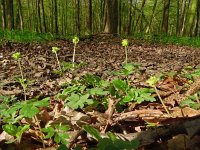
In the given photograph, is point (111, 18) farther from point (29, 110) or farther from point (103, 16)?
point (29, 110)

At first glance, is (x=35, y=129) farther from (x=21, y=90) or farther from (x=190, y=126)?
(x=21, y=90)

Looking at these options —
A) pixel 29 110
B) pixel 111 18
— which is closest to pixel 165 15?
pixel 111 18

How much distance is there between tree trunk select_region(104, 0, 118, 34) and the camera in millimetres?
12977

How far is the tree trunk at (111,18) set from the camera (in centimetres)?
1298

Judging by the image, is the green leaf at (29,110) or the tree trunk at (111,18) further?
the tree trunk at (111,18)

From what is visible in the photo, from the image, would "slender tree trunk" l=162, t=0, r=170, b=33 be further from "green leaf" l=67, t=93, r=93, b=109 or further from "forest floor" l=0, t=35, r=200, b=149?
"green leaf" l=67, t=93, r=93, b=109

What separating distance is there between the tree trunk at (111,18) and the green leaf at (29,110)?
1113cm

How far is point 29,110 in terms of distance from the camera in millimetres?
1758

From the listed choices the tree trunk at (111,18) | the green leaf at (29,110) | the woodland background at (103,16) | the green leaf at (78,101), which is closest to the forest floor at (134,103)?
the green leaf at (78,101)

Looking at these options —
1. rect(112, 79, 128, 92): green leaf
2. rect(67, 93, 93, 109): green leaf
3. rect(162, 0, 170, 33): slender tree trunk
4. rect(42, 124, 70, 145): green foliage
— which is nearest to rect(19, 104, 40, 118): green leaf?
rect(42, 124, 70, 145): green foliage

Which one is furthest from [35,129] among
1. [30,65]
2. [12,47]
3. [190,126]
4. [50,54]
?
[12,47]

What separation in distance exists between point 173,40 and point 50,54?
7760mm

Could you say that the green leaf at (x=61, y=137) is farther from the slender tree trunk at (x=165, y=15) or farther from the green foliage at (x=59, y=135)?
the slender tree trunk at (x=165, y=15)

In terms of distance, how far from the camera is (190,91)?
8.77ft
